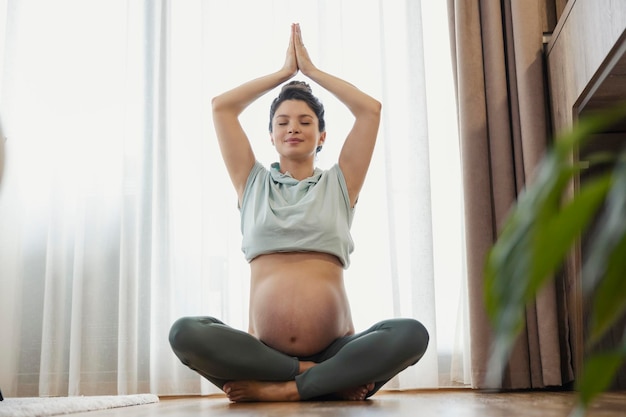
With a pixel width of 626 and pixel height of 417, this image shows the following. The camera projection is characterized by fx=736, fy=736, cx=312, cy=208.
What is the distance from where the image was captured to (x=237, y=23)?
2.88m

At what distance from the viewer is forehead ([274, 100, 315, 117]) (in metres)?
2.24

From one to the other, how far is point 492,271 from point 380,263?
2359 millimetres

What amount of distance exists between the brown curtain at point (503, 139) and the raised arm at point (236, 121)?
0.69 m

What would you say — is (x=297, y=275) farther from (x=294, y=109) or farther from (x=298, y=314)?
(x=294, y=109)

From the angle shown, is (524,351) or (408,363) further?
(524,351)

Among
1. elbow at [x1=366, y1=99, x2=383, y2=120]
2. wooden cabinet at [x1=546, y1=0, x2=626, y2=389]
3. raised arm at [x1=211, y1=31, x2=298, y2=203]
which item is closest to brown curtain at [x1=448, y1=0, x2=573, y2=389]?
wooden cabinet at [x1=546, y1=0, x2=626, y2=389]

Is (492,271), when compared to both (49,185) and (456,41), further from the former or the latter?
(49,185)

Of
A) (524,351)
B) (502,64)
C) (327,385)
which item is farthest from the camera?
(502,64)

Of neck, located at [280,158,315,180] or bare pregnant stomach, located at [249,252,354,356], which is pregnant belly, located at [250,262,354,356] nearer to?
bare pregnant stomach, located at [249,252,354,356]

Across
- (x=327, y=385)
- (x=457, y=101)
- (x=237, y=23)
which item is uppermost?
(x=237, y=23)

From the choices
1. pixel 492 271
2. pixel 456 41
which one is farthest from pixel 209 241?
pixel 492 271

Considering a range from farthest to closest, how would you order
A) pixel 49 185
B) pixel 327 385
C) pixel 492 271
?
pixel 49 185 < pixel 327 385 < pixel 492 271

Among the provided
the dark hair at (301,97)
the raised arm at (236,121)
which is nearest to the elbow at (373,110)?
the dark hair at (301,97)

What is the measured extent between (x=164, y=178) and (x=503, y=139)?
122 centimetres
